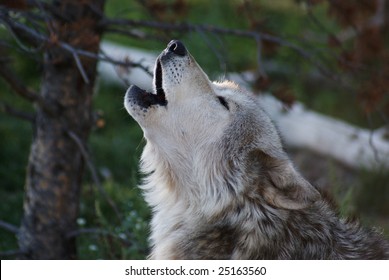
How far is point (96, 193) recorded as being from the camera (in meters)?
6.99

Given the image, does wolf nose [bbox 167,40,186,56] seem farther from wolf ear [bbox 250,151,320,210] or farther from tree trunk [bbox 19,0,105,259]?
tree trunk [bbox 19,0,105,259]

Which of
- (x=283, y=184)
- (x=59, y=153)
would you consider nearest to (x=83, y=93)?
(x=59, y=153)

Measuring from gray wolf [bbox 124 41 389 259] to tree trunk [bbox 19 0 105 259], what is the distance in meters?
1.10

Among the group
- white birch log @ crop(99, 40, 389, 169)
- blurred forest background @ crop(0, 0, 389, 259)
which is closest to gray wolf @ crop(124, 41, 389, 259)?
blurred forest background @ crop(0, 0, 389, 259)

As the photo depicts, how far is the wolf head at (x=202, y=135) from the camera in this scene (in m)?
4.05

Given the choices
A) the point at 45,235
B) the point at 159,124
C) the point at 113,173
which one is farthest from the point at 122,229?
the point at 113,173

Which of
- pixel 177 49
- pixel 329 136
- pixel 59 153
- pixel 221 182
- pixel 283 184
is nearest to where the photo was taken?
pixel 283 184

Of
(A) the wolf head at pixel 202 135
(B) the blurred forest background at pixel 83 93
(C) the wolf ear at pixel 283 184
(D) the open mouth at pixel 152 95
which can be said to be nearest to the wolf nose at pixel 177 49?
(A) the wolf head at pixel 202 135

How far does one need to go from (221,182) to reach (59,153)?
1.65 meters

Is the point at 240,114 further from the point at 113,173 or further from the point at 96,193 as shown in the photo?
the point at 113,173

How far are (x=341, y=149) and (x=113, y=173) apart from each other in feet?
9.22

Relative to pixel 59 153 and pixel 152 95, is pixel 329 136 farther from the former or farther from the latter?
pixel 152 95

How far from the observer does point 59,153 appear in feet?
17.3

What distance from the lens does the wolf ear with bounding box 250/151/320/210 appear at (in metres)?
3.68
